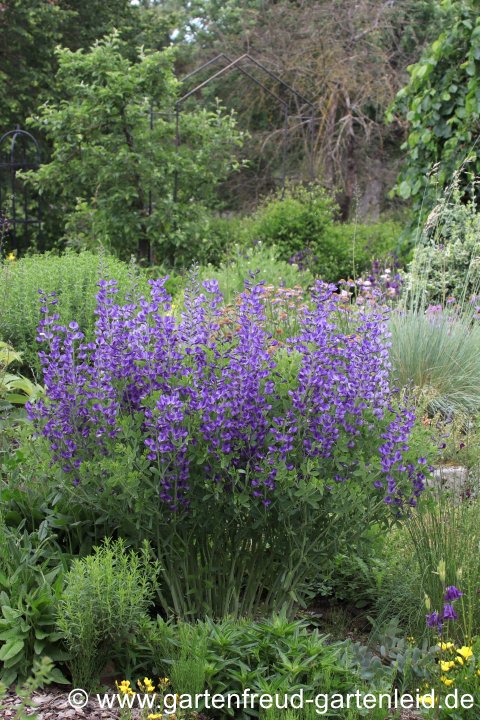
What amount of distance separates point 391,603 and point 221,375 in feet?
3.86

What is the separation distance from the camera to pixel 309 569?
2.95 m

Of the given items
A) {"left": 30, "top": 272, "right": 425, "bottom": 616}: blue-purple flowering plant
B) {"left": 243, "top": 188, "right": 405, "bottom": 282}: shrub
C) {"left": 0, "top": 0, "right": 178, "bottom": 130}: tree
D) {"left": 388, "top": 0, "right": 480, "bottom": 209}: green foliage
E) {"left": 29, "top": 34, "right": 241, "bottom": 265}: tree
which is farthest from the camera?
{"left": 0, "top": 0, "right": 178, "bottom": 130}: tree

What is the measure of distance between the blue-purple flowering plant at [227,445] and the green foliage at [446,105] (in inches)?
202

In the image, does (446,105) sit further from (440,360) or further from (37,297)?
(37,297)

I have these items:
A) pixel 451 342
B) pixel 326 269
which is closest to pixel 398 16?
pixel 326 269

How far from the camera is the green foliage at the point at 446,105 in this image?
303 inches

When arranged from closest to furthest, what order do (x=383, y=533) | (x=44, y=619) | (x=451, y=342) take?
(x=44, y=619) → (x=383, y=533) → (x=451, y=342)

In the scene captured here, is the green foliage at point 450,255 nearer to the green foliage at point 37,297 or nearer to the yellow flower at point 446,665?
the green foliage at point 37,297

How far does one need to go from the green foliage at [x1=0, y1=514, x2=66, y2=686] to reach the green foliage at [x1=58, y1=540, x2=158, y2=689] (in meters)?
0.06

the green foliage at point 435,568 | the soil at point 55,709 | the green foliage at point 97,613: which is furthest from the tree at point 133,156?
the soil at point 55,709

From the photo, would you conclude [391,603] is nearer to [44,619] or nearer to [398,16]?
[44,619]

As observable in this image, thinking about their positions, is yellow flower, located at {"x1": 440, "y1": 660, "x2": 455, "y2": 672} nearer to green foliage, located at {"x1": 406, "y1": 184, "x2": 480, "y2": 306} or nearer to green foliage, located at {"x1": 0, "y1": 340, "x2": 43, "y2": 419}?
green foliage, located at {"x1": 0, "y1": 340, "x2": 43, "y2": 419}

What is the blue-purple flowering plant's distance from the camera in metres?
2.71

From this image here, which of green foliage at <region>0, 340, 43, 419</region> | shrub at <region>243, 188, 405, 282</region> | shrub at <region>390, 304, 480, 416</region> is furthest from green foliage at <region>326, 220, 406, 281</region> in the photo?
green foliage at <region>0, 340, 43, 419</region>
